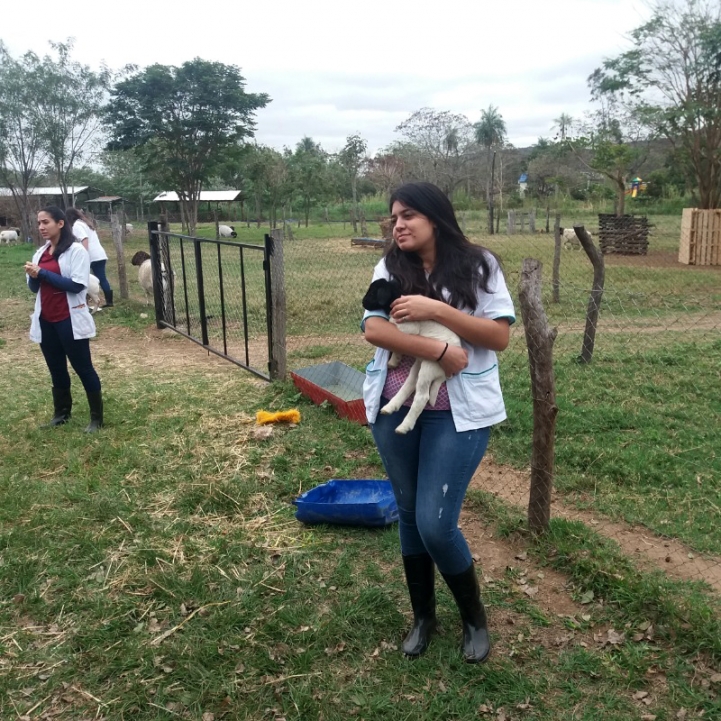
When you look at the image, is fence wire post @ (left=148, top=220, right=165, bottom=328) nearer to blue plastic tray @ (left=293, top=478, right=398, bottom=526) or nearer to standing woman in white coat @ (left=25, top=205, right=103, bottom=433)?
standing woman in white coat @ (left=25, top=205, right=103, bottom=433)

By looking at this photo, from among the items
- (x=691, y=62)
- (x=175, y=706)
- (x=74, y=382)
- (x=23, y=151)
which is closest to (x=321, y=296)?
(x=74, y=382)

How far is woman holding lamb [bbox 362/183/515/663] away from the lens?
205 centimetres

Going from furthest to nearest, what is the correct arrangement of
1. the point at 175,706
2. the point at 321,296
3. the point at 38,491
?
the point at 321,296
the point at 38,491
the point at 175,706

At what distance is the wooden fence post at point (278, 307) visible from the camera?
18.9ft

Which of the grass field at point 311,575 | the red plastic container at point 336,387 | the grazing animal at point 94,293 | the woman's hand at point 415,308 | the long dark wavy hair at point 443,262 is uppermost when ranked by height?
the long dark wavy hair at point 443,262

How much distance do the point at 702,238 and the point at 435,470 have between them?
50.6 feet

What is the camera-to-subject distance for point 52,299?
463 centimetres

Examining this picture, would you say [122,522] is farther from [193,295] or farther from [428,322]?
[193,295]

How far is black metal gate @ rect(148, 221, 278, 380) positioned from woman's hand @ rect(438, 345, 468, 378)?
3.87 metres

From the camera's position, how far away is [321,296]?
1057 centimetres

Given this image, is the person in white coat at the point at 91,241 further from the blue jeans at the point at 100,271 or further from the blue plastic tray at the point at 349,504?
the blue plastic tray at the point at 349,504

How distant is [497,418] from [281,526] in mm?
1742

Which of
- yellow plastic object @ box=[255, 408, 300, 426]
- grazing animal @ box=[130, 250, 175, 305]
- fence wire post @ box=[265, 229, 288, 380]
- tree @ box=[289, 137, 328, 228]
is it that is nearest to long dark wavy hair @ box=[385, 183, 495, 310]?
yellow plastic object @ box=[255, 408, 300, 426]

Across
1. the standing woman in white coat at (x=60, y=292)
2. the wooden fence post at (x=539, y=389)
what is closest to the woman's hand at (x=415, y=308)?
the wooden fence post at (x=539, y=389)
